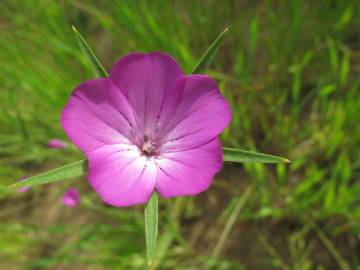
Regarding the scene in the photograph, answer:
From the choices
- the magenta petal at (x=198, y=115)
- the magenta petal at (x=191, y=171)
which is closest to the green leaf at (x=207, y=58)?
the magenta petal at (x=198, y=115)

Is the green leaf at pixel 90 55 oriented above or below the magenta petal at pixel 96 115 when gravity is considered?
above

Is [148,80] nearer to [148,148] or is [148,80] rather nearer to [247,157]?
[148,148]

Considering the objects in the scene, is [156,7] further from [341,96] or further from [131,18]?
[341,96]

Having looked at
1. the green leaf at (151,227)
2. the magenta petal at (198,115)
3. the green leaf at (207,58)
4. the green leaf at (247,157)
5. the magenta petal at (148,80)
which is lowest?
the green leaf at (151,227)

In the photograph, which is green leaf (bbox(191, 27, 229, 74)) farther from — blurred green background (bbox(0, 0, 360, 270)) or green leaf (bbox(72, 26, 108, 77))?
blurred green background (bbox(0, 0, 360, 270))

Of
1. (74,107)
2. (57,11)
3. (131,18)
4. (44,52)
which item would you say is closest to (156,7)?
(131,18)

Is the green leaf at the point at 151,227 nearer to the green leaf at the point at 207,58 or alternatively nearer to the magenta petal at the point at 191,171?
the magenta petal at the point at 191,171
